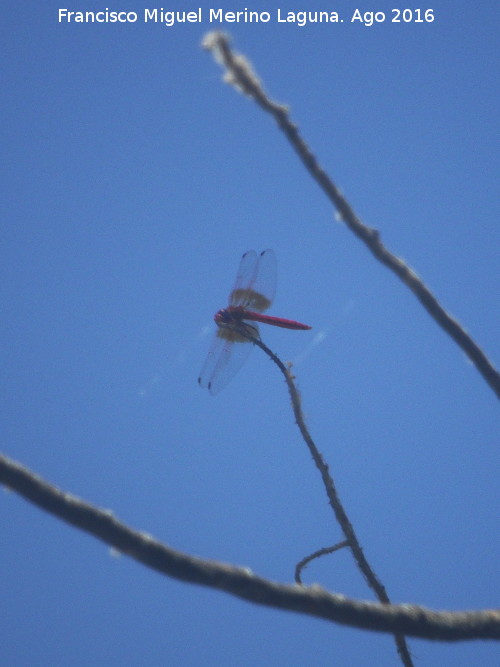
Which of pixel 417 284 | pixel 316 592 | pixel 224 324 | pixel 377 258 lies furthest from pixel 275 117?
pixel 224 324

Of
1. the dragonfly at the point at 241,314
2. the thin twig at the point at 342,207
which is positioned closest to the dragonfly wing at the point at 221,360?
the dragonfly at the point at 241,314

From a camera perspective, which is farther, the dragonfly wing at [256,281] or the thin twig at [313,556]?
the dragonfly wing at [256,281]

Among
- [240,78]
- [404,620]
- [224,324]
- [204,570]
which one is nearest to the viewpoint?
[204,570]

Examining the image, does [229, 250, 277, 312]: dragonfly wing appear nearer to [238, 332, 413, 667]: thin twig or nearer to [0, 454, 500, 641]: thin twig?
[238, 332, 413, 667]: thin twig

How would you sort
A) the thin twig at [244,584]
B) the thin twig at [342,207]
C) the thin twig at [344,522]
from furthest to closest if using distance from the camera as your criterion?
the thin twig at [344,522]
the thin twig at [342,207]
the thin twig at [244,584]

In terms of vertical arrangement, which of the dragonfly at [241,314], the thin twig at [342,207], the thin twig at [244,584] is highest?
the dragonfly at [241,314]

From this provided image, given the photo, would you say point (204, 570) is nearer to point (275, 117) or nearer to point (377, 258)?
point (377, 258)

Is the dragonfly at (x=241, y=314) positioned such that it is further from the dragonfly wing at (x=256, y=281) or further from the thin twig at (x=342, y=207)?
the thin twig at (x=342, y=207)
